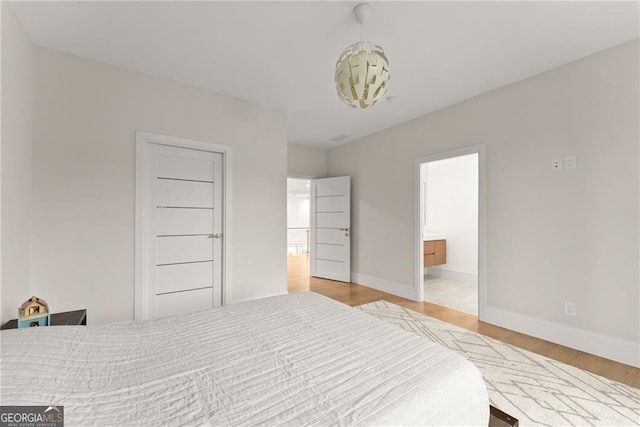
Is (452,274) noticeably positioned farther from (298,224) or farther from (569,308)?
(298,224)

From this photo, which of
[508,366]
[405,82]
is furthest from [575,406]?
[405,82]

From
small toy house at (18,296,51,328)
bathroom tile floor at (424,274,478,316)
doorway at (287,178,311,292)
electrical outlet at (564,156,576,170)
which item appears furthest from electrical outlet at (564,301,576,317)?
doorway at (287,178,311,292)

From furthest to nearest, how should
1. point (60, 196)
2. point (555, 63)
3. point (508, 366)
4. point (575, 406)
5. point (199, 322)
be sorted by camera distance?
point (555, 63)
point (60, 196)
point (508, 366)
point (575, 406)
point (199, 322)

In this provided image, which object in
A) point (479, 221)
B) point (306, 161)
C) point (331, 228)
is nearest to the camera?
point (479, 221)

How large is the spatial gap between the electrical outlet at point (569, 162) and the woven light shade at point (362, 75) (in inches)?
84.3

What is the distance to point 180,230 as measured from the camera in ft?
9.97

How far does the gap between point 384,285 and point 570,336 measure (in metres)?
2.23

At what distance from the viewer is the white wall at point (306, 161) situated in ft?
16.9

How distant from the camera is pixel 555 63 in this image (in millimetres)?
2547

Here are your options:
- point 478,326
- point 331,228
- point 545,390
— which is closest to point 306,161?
point 331,228

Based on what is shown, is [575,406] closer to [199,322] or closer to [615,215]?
[615,215]

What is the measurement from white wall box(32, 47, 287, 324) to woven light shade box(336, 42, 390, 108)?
215cm

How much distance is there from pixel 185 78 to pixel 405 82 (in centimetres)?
230

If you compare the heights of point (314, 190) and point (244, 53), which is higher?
point (244, 53)
